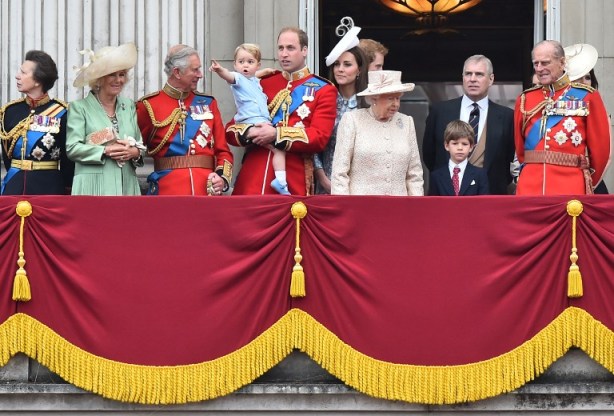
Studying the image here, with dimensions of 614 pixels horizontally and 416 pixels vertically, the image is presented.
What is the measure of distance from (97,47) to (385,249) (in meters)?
4.11

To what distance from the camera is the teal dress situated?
12.8 meters

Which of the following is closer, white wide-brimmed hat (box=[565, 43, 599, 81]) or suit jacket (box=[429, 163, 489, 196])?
suit jacket (box=[429, 163, 489, 196])

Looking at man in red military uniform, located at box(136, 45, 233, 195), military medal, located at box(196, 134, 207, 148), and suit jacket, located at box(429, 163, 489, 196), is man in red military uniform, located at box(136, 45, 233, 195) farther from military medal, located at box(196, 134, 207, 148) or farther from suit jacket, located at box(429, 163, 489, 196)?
suit jacket, located at box(429, 163, 489, 196)

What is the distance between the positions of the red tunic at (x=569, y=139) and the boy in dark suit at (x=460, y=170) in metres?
0.30

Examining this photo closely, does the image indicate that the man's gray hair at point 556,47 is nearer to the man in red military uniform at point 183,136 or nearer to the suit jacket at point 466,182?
the suit jacket at point 466,182

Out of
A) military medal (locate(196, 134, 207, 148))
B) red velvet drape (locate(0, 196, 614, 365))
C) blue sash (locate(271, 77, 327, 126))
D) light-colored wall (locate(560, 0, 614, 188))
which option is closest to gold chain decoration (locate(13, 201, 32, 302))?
red velvet drape (locate(0, 196, 614, 365))

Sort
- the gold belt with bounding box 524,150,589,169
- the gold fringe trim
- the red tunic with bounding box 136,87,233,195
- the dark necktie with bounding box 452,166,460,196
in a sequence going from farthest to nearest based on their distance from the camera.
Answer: the red tunic with bounding box 136,87,233,195 < the dark necktie with bounding box 452,166,460,196 < the gold belt with bounding box 524,150,589,169 < the gold fringe trim

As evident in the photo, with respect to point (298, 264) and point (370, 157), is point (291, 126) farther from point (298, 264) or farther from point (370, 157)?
point (298, 264)

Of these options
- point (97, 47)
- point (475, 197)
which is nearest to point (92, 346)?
point (475, 197)

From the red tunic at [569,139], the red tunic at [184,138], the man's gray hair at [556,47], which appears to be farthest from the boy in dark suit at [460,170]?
the red tunic at [184,138]

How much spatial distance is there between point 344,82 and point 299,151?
69cm

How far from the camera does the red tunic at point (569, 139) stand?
510 inches

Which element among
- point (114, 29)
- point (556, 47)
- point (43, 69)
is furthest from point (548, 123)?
point (114, 29)

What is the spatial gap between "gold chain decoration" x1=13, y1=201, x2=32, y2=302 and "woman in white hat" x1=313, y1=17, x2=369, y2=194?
2.23 m
